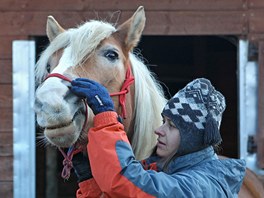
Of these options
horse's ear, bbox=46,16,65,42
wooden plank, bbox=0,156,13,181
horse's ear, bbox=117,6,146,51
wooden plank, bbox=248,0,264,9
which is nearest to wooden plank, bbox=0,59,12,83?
wooden plank, bbox=0,156,13,181

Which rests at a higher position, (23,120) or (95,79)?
(95,79)

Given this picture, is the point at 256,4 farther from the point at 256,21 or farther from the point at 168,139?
the point at 168,139

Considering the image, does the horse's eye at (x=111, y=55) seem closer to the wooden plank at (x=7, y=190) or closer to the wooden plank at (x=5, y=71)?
the wooden plank at (x=5, y=71)

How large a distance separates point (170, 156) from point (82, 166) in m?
0.30

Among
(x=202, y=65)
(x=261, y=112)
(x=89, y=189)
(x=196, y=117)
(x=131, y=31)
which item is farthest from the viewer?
(x=202, y=65)

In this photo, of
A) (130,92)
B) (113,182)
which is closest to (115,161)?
(113,182)

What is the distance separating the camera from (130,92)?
2029 mm

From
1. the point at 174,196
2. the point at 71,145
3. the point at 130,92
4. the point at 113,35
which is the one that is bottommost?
the point at 174,196

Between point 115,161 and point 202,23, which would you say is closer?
point 115,161

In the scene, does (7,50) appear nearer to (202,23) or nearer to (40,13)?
(40,13)

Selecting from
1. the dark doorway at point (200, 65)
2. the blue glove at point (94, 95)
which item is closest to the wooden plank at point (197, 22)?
the blue glove at point (94, 95)

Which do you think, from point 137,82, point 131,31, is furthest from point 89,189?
point 131,31

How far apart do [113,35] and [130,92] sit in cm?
22

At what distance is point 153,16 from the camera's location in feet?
11.7
